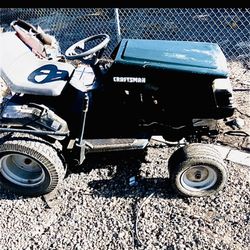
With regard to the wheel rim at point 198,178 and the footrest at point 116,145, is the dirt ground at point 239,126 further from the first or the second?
the footrest at point 116,145

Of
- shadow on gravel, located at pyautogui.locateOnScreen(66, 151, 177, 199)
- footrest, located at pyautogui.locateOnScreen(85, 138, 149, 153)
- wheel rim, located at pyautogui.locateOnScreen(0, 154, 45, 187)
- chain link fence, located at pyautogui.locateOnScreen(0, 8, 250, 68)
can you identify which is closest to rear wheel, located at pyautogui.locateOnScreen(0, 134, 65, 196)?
wheel rim, located at pyautogui.locateOnScreen(0, 154, 45, 187)

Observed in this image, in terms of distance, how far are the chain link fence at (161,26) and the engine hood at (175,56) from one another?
2.55 metres

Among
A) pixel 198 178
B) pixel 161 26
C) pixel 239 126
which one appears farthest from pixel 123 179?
pixel 161 26

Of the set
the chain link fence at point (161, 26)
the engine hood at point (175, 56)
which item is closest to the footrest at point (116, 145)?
the engine hood at point (175, 56)

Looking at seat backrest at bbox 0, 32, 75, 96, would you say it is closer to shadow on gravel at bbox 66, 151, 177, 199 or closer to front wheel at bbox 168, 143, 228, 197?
shadow on gravel at bbox 66, 151, 177, 199

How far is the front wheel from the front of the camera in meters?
2.93

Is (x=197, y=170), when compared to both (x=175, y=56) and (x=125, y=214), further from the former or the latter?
(x=175, y=56)

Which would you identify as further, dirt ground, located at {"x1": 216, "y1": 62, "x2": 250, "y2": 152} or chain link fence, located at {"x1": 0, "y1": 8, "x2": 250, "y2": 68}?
chain link fence, located at {"x1": 0, "y1": 8, "x2": 250, "y2": 68}

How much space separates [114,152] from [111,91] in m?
0.65

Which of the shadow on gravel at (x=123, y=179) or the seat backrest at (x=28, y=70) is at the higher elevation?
the seat backrest at (x=28, y=70)

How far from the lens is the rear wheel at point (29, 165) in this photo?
9.84 ft

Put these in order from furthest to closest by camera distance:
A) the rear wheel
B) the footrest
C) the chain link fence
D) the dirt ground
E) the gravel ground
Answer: the chain link fence → the dirt ground → the footrest → the rear wheel → the gravel ground

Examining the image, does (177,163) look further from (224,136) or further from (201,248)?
(224,136)

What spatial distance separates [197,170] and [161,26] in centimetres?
436
